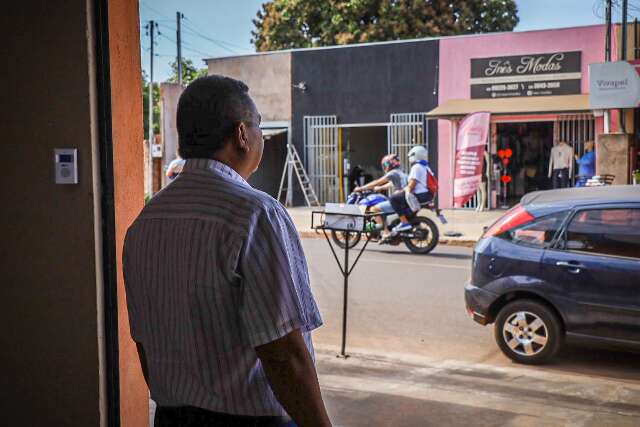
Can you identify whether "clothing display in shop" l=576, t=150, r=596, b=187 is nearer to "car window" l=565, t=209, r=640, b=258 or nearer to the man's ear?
"car window" l=565, t=209, r=640, b=258

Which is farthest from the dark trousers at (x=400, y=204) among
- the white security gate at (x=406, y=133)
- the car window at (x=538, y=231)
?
the white security gate at (x=406, y=133)

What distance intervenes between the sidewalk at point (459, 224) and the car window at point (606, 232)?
8.24 metres

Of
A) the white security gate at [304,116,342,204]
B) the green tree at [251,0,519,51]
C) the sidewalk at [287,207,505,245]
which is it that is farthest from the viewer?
the green tree at [251,0,519,51]

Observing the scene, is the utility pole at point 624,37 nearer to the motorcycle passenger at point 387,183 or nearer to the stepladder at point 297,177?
the motorcycle passenger at point 387,183

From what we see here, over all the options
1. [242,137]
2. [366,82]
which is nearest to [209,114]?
[242,137]

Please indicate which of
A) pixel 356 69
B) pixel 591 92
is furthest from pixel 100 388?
pixel 356 69

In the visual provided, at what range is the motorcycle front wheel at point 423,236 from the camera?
42.8ft

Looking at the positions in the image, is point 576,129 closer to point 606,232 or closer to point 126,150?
point 606,232

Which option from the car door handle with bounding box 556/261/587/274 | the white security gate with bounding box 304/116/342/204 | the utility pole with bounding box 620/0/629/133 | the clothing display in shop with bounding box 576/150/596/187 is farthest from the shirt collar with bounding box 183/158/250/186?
the white security gate with bounding box 304/116/342/204

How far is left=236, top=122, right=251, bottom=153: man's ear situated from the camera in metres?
2.07

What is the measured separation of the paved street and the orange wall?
1834mm

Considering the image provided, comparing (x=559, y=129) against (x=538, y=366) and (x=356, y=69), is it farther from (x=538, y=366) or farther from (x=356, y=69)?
(x=538, y=366)

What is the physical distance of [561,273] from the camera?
20.6 feet

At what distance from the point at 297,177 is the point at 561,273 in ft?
59.7
